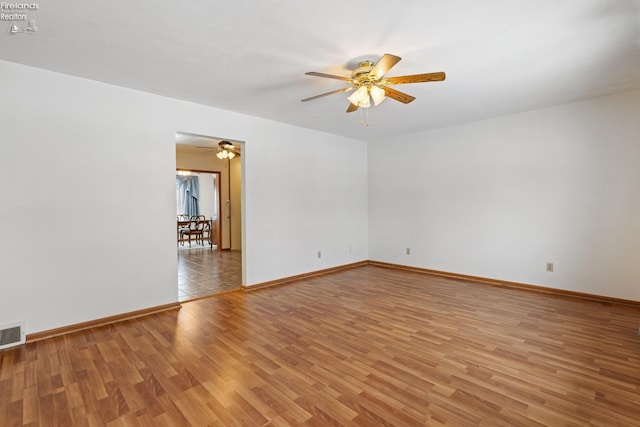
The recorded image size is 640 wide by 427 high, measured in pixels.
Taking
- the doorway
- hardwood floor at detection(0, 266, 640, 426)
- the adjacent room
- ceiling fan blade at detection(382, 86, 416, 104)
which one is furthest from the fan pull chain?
hardwood floor at detection(0, 266, 640, 426)

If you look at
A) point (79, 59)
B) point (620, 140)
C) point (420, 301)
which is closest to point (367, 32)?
point (79, 59)

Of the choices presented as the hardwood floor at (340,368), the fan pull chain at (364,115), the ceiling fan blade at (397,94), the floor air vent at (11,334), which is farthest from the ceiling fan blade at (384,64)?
the floor air vent at (11,334)

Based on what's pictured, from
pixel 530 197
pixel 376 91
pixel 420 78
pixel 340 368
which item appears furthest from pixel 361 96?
pixel 530 197

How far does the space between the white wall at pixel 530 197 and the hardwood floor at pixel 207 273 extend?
3063 millimetres

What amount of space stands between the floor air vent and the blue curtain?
8.31 m

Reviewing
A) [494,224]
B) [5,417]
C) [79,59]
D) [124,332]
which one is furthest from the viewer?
[494,224]

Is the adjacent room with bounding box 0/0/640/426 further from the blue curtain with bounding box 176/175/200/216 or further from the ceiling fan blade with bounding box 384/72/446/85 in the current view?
the blue curtain with bounding box 176/175/200/216

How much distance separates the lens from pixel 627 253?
3525 millimetres

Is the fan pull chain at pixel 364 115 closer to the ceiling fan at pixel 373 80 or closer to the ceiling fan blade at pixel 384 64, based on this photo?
the ceiling fan at pixel 373 80

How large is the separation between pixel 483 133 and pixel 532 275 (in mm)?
2177

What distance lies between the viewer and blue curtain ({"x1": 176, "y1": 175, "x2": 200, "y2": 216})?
10.6m

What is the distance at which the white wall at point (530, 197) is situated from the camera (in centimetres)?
355

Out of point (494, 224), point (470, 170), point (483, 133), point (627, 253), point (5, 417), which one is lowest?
point (5, 417)

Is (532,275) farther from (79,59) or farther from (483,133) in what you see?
(79,59)
